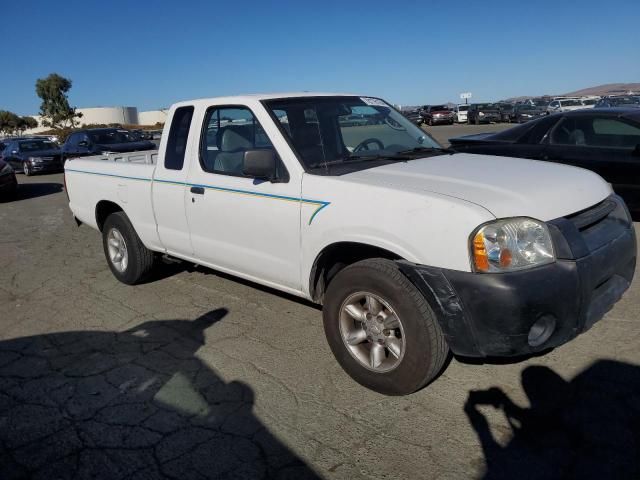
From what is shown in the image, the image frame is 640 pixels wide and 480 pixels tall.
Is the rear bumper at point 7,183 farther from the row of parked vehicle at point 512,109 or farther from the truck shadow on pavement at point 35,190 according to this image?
the row of parked vehicle at point 512,109

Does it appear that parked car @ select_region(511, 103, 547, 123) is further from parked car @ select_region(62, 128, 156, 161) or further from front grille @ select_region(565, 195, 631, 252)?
front grille @ select_region(565, 195, 631, 252)

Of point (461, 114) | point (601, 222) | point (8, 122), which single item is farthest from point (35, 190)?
point (8, 122)

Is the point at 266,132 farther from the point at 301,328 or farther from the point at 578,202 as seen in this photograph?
the point at 578,202

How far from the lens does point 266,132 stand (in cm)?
380

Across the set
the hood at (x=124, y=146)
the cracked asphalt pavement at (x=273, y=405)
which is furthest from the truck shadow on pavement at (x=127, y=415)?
the hood at (x=124, y=146)

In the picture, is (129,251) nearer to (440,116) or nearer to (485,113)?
(485,113)

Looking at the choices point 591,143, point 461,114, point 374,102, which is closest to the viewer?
point 374,102

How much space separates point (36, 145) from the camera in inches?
794

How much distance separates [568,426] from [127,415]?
2516 millimetres

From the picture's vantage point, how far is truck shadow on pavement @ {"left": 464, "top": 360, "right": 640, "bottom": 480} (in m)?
2.50

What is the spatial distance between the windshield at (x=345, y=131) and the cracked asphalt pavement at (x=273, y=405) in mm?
1428

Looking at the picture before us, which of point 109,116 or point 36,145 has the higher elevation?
point 109,116

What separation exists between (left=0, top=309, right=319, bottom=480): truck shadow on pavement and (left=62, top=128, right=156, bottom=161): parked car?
12.5 meters

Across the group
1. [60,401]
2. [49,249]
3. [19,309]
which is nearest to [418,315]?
[60,401]
